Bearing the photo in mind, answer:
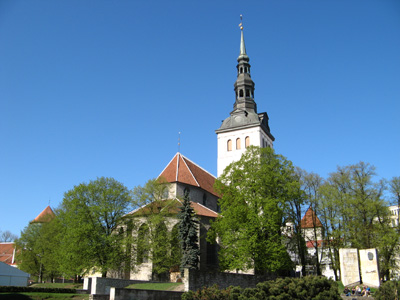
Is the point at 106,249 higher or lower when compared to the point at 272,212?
lower

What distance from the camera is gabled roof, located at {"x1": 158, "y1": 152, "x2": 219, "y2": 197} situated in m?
40.8

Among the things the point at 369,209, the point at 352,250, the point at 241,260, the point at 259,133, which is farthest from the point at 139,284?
the point at 259,133

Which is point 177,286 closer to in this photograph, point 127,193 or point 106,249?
point 106,249

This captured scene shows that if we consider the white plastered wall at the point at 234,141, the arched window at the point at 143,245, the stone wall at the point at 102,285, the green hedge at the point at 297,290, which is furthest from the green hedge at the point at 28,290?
the white plastered wall at the point at 234,141

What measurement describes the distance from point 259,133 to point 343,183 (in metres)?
14.7

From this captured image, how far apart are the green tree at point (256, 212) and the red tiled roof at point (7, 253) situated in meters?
49.3

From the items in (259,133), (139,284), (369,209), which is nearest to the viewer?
(139,284)

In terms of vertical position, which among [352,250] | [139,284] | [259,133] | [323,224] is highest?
[259,133]

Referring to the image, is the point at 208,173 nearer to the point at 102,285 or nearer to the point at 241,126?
the point at 241,126

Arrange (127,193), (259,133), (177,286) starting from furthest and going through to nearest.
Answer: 1. (259,133)
2. (127,193)
3. (177,286)

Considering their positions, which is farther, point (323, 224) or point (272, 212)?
point (323, 224)

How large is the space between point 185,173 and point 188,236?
37.6 feet

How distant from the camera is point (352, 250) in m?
25.8

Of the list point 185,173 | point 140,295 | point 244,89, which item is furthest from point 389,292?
point 244,89
